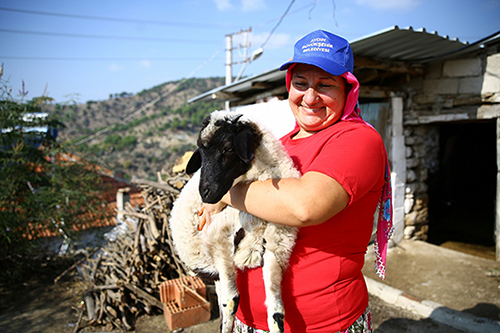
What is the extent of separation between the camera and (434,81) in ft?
19.9

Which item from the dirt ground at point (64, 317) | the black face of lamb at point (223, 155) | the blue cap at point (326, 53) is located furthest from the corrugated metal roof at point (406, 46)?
the dirt ground at point (64, 317)

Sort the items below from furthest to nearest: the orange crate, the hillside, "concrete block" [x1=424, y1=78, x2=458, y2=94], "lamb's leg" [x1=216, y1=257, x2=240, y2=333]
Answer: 1. the hillside
2. "concrete block" [x1=424, y1=78, x2=458, y2=94]
3. the orange crate
4. "lamb's leg" [x1=216, y1=257, x2=240, y2=333]

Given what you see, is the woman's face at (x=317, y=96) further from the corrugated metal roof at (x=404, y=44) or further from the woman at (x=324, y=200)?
the corrugated metal roof at (x=404, y=44)

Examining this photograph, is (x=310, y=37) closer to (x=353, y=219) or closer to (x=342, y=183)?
(x=342, y=183)

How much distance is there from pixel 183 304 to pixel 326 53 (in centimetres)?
409

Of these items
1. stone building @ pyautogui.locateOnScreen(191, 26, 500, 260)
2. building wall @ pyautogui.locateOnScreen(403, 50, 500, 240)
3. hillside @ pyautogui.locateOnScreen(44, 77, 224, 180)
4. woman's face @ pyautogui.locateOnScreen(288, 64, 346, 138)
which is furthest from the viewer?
hillside @ pyautogui.locateOnScreen(44, 77, 224, 180)

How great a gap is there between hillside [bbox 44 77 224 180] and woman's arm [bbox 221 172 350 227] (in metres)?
27.0

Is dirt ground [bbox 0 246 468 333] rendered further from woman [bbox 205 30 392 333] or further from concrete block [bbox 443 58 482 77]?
concrete block [bbox 443 58 482 77]

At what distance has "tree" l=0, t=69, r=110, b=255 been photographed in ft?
20.1

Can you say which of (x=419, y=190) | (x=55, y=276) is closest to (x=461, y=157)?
(x=419, y=190)

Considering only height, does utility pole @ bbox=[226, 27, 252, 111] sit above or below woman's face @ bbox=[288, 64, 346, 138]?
above

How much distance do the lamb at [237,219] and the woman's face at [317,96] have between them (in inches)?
9.3

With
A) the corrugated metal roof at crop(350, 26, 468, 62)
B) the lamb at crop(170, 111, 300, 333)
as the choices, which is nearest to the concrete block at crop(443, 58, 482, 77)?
the corrugated metal roof at crop(350, 26, 468, 62)

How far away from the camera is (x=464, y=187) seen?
10.3 meters
